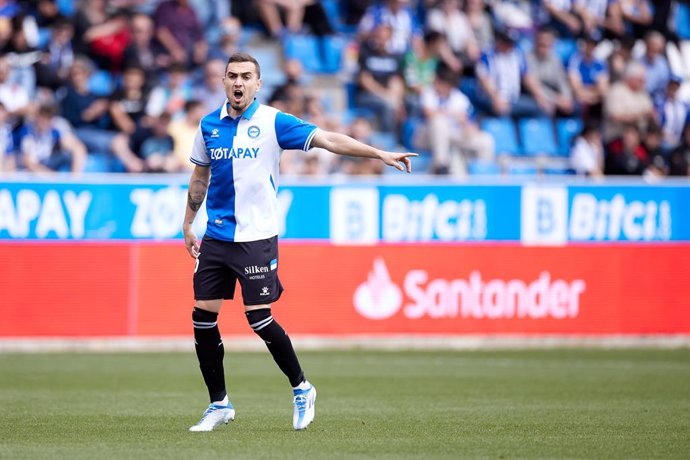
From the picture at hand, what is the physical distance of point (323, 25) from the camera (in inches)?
864

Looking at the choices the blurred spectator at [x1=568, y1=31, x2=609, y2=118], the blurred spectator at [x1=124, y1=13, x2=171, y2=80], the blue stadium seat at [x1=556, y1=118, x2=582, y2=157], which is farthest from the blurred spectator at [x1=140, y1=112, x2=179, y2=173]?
the blurred spectator at [x1=568, y1=31, x2=609, y2=118]

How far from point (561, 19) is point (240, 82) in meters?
16.8

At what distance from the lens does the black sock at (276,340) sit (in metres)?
8.70

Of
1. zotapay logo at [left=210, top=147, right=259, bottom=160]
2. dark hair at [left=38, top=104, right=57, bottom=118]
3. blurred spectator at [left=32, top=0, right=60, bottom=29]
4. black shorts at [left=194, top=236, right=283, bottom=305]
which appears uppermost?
blurred spectator at [left=32, top=0, right=60, bottom=29]

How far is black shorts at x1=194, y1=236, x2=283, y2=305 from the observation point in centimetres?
865

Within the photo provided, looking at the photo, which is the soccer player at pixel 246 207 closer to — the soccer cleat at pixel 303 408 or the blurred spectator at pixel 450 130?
the soccer cleat at pixel 303 408

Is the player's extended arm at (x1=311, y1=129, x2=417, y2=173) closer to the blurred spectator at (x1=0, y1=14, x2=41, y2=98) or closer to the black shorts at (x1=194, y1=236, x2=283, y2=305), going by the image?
the black shorts at (x1=194, y1=236, x2=283, y2=305)

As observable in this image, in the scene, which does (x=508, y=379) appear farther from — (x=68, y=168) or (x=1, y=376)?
(x=68, y=168)

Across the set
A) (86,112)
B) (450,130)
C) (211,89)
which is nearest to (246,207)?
(86,112)

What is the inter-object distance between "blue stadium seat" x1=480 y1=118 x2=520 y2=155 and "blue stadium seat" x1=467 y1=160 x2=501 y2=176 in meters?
1.05

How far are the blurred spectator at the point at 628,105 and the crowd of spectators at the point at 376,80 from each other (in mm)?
32

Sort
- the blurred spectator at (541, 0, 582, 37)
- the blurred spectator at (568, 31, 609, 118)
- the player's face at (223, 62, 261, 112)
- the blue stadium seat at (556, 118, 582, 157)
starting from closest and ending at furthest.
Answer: the player's face at (223, 62, 261, 112) < the blue stadium seat at (556, 118, 582, 157) < the blurred spectator at (568, 31, 609, 118) < the blurred spectator at (541, 0, 582, 37)

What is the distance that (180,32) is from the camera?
20.4 m

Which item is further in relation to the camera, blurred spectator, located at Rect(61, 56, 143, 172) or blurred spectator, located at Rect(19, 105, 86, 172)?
blurred spectator, located at Rect(61, 56, 143, 172)
